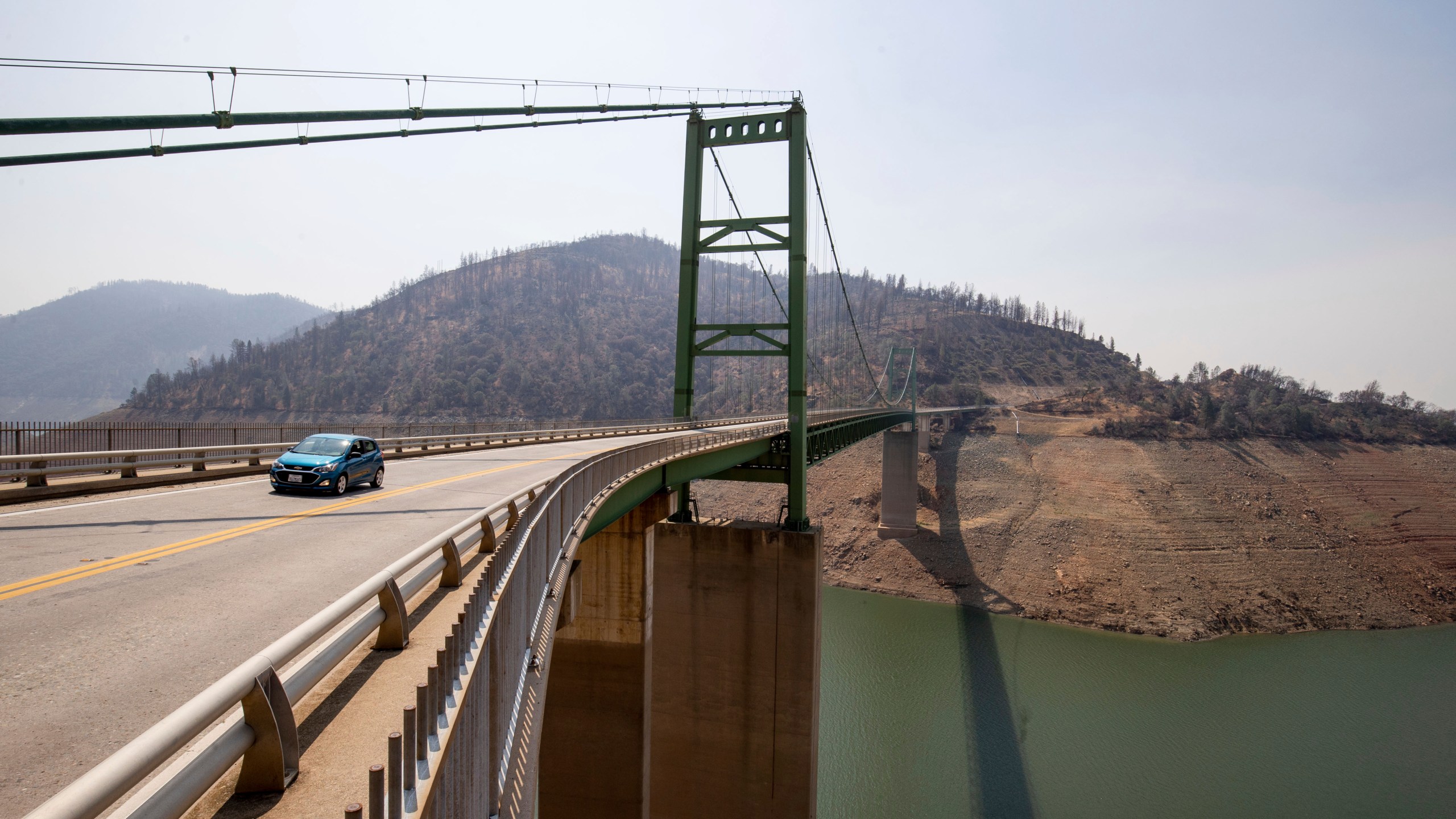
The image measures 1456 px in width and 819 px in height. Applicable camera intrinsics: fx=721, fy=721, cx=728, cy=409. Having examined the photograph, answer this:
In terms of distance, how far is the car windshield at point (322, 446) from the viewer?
12.2 meters

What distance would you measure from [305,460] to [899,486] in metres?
46.9

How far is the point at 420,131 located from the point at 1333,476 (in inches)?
2734

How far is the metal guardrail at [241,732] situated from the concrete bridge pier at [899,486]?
51458 mm

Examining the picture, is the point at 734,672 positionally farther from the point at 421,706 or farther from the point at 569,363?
the point at 569,363

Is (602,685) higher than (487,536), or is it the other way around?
(487,536)

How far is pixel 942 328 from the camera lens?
13888 cm

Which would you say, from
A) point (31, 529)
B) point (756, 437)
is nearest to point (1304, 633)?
point (756, 437)

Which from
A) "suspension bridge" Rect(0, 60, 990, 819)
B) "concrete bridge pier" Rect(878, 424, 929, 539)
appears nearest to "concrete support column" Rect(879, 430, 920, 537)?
"concrete bridge pier" Rect(878, 424, 929, 539)

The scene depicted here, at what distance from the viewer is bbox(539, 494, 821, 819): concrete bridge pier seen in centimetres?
1653

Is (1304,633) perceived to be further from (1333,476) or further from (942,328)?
(942,328)

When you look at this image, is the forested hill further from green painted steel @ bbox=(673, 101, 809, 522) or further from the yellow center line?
the yellow center line

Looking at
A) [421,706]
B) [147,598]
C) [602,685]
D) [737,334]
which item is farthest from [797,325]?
[421,706]

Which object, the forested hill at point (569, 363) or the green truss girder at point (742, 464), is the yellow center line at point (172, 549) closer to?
the green truss girder at point (742, 464)

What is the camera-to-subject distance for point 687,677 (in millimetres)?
21953
